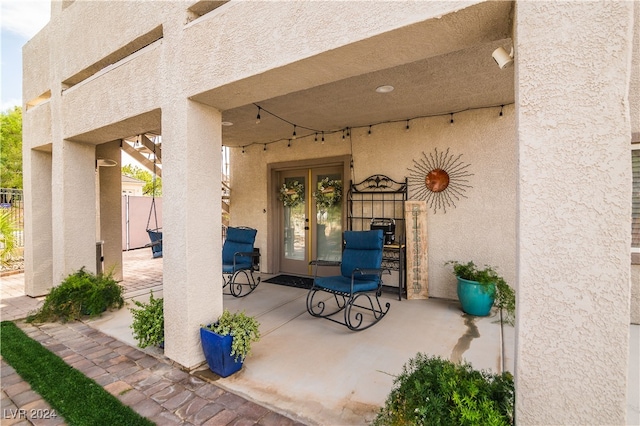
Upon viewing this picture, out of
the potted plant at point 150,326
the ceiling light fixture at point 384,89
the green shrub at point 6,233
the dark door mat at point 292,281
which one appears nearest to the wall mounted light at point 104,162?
the green shrub at point 6,233

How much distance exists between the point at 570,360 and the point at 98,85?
487 cm

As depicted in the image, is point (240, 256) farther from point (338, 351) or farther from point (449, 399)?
point (449, 399)

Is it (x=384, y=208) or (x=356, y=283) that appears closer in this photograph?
(x=356, y=283)

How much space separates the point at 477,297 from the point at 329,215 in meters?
2.96

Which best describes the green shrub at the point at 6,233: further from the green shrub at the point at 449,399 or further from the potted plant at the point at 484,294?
the potted plant at the point at 484,294

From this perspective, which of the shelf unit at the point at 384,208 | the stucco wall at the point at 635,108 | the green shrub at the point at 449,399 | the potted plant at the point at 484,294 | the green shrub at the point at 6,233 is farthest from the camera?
the green shrub at the point at 6,233

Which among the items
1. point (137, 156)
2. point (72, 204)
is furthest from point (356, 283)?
point (137, 156)

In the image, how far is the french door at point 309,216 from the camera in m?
5.79

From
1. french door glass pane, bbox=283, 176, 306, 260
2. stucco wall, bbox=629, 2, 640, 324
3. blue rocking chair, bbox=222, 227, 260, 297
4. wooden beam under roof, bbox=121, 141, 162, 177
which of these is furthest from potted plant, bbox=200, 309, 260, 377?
wooden beam under roof, bbox=121, 141, 162, 177

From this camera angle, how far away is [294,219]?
640 centimetres

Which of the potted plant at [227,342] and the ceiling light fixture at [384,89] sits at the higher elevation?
the ceiling light fixture at [384,89]

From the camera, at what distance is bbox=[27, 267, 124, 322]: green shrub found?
3.81m

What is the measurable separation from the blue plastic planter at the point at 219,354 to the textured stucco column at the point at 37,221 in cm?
419

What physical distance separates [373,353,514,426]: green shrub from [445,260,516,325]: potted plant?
92.9 inches
